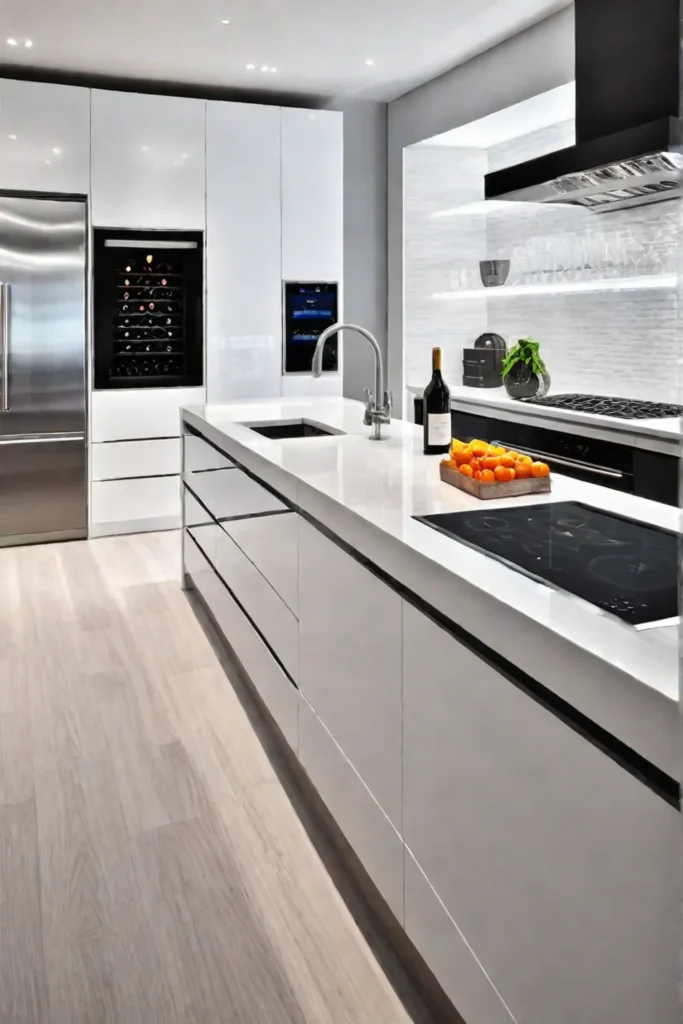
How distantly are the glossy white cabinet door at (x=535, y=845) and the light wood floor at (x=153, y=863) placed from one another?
1.29ft

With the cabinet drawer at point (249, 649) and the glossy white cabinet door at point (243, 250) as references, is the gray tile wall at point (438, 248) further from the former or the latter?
the cabinet drawer at point (249, 649)

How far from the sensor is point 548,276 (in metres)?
4.86

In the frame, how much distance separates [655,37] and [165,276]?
2.99 m

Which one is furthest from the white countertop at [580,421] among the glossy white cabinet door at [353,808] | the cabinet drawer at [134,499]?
the cabinet drawer at [134,499]

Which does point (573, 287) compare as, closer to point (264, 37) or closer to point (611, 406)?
point (611, 406)

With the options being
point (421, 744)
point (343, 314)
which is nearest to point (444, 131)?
point (343, 314)

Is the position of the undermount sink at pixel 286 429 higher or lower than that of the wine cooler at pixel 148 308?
lower

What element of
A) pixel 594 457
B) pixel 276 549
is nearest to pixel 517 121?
pixel 594 457

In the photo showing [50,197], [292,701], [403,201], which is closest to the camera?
[292,701]

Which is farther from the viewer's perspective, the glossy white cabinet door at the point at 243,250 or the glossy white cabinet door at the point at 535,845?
the glossy white cabinet door at the point at 243,250

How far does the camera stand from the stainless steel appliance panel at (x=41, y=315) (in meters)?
4.84

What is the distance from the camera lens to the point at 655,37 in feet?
11.5

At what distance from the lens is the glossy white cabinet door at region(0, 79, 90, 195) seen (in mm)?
4809

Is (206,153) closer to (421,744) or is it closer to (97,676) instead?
(97,676)
